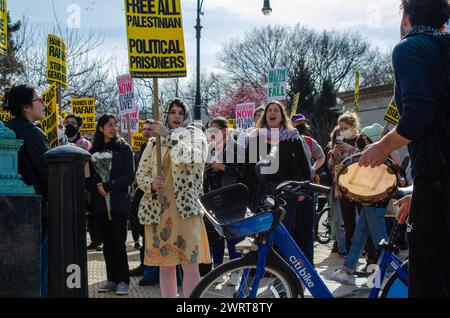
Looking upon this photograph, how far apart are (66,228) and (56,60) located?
494 cm

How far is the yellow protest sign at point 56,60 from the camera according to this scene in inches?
309

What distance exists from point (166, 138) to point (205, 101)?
4582 centimetres

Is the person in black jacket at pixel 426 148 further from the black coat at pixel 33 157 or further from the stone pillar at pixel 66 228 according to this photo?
the black coat at pixel 33 157

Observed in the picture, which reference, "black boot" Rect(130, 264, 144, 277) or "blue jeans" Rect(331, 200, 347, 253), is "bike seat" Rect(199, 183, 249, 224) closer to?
"black boot" Rect(130, 264, 144, 277)

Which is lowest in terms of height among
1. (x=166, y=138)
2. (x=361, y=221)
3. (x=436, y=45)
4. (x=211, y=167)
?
(x=361, y=221)

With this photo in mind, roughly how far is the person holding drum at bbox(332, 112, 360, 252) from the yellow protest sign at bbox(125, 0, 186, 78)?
315 centimetres

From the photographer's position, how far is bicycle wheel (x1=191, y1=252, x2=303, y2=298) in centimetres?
342

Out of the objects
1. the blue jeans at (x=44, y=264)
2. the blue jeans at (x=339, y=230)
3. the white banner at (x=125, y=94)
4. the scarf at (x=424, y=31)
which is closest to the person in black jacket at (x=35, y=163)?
the blue jeans at (x=44, y=264)

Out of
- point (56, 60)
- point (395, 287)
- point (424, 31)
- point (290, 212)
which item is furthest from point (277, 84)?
point (424, 31)

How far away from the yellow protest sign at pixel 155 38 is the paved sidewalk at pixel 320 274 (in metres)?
2.24

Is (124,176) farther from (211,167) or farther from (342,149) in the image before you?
(342,149)

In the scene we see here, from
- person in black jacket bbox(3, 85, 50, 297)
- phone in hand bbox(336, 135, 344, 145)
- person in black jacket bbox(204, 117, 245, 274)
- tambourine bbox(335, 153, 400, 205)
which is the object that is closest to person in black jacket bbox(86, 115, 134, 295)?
person in black jacket bbox(204, 117, 245, 274)

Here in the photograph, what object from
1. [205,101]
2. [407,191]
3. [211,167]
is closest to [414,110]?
[407,191]

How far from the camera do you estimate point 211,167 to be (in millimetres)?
7297
